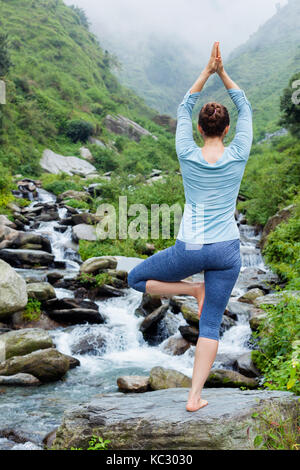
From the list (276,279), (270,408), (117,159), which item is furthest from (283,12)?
(270,408)

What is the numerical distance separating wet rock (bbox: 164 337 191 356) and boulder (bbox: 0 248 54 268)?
7.13 meters

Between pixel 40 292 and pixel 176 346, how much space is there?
13.2 ft

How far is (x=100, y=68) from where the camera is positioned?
8150 centimetres

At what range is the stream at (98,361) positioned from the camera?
6617mm

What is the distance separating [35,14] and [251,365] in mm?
84779

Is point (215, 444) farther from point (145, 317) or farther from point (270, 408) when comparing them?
point (145, 317)

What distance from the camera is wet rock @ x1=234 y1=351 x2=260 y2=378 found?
8.00m

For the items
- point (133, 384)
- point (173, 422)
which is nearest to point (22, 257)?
point (133, 384)

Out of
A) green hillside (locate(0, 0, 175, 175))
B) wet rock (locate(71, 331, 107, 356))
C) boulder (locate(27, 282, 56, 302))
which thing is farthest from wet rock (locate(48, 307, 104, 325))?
green hillside (locate(0, 0, 175, 175))

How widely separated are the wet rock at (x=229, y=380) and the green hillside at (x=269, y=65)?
30.1 metres

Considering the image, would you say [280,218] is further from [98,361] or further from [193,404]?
[193,404]

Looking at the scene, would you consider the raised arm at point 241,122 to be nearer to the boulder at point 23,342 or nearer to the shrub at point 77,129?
the boulder at point 23,342

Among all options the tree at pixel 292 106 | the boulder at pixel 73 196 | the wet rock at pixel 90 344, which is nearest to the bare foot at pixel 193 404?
the wet rock at pixel 90 344

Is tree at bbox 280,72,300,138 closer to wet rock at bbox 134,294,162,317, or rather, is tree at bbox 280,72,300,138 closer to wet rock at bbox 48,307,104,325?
wet rock at bbox 134,294,162,317
